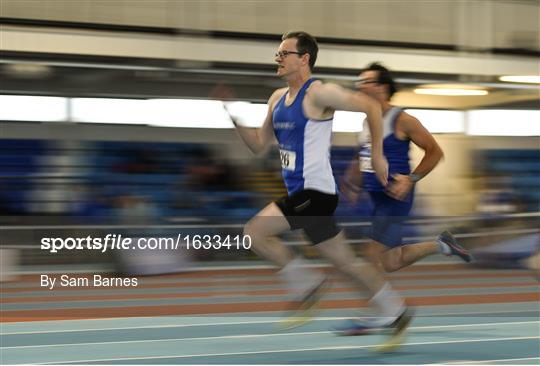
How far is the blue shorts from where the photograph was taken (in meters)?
5.52

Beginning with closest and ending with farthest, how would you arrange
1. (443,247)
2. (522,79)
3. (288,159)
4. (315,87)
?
(315,87) → (288,159) → (443,247) → (522,79)

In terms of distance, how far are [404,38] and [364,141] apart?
34.0ft

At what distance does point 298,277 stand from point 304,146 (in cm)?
69

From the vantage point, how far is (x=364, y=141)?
553 centimetres

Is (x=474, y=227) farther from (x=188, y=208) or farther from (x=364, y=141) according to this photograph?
(x=364, y=141)

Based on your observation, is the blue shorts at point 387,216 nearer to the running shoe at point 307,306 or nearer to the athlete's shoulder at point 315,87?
the running shoe at point 307,306

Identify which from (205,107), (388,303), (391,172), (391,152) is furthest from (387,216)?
(205,107)

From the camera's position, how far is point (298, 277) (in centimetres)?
503

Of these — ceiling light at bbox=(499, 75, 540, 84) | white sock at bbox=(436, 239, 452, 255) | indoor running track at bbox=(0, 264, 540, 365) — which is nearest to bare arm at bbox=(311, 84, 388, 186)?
indoor running track at bbox=(0, 264, 540, 365)

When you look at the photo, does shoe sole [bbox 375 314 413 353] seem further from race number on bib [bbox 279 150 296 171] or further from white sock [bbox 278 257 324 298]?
race number on bib [bbox 279 150 296 171]

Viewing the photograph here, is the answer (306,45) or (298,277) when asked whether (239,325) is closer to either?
(298,277)

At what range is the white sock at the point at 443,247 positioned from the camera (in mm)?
5780

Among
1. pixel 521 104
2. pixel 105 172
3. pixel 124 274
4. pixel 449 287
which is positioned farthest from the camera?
pixel 521 104

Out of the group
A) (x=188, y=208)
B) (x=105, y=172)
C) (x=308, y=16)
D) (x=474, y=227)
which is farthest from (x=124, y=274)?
(x=308, y=16)
